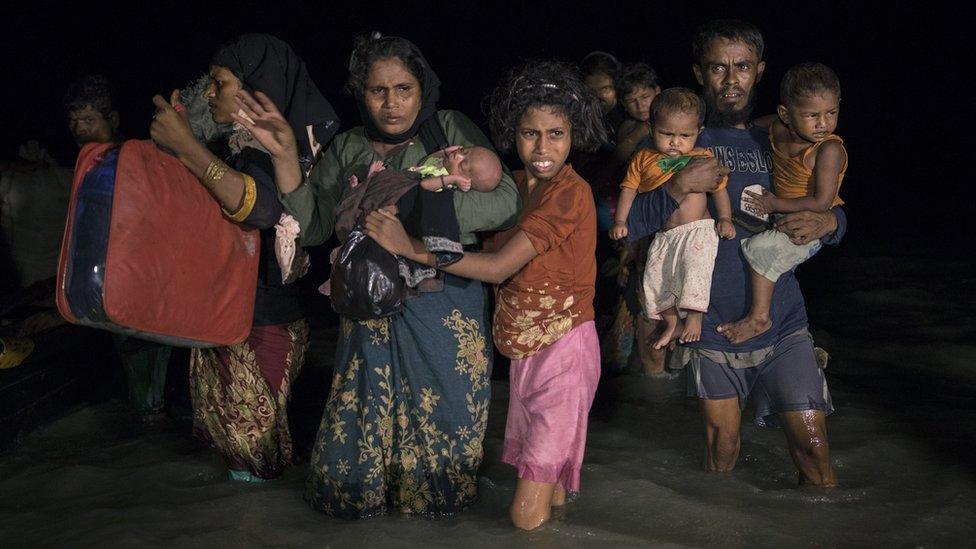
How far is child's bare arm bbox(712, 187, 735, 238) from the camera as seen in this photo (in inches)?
155

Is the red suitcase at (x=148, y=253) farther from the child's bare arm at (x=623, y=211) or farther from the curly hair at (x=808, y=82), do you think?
the curly hair at (x=808, y=82)

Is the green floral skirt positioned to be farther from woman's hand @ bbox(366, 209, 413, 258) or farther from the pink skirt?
woman's hand @ bbox(366, 209, 413, 258)

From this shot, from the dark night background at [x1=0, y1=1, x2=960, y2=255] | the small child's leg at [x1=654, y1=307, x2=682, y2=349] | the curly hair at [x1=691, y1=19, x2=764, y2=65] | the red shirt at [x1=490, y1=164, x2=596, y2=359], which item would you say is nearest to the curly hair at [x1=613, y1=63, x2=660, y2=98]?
the curly hair at [x1=691, y1=19, x2=764, y2=65]

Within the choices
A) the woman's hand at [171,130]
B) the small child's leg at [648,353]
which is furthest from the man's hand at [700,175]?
the small child's leg at [648,353]

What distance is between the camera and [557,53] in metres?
11.3

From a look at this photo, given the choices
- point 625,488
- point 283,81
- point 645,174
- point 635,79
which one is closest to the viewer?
point 283,81

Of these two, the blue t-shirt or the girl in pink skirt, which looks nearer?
the girl in pink skirt

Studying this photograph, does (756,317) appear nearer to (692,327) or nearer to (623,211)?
(692,327)

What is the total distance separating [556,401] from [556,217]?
0.66 meters

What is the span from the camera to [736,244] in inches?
160

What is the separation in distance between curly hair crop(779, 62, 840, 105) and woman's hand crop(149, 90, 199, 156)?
2149mm

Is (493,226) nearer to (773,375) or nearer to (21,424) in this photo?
(773,375)

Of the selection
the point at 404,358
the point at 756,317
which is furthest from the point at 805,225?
the point at 404,358

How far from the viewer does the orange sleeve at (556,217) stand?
11.6 feet
